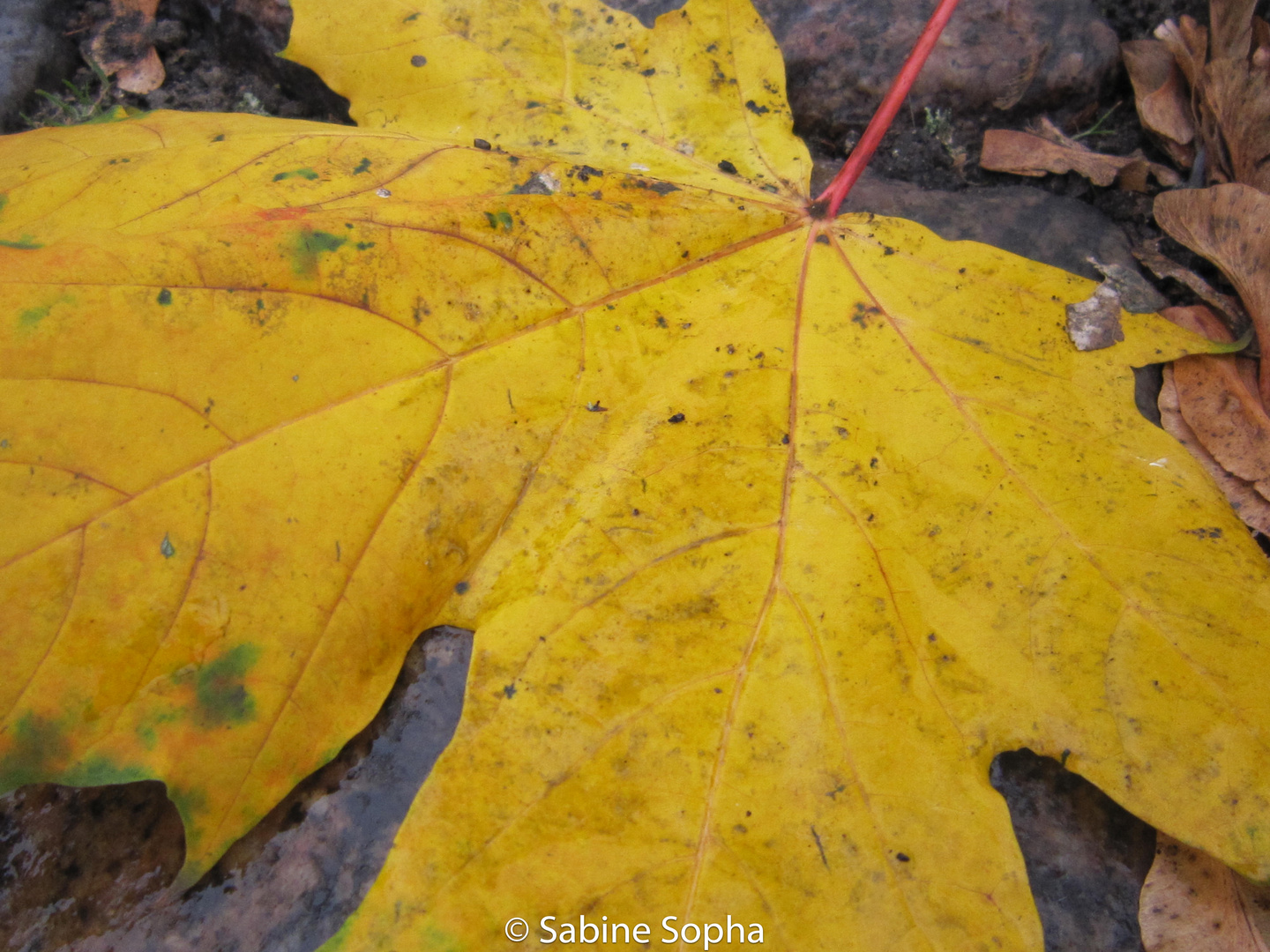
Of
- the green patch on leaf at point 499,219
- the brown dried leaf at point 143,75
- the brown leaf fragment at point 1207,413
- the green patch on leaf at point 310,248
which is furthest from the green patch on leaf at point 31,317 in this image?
the brown leaf fragment at point 1207,413

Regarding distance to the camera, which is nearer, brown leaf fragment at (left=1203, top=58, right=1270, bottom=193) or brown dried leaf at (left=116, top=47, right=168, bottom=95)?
brown leaf fragment at (left=1203, top=58, right=1270, bottom=193)

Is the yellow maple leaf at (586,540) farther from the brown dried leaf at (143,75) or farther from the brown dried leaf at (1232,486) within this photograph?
the brown dried leaf at (143,75)

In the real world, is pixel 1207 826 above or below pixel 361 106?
below

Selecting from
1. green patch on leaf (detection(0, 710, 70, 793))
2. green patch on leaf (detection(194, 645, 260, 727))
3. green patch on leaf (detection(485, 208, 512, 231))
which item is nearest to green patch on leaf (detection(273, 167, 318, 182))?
green patch on leaf (detection(485, 208, 512, 231))

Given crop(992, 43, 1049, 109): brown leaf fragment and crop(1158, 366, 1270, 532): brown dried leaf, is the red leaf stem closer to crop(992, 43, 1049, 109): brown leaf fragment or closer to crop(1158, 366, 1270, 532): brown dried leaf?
crop(992, 43, 1049, 109): brown leaf fragment

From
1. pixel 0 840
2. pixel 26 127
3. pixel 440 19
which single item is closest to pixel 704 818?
pixel 0 840

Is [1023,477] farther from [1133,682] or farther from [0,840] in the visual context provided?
[0,840]

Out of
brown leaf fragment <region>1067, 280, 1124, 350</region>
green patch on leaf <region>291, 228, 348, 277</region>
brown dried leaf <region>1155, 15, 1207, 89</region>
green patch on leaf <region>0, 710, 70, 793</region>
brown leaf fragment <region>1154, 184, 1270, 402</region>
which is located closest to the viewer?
green patch on leaf <region>0, 710, 70, 793</region>
